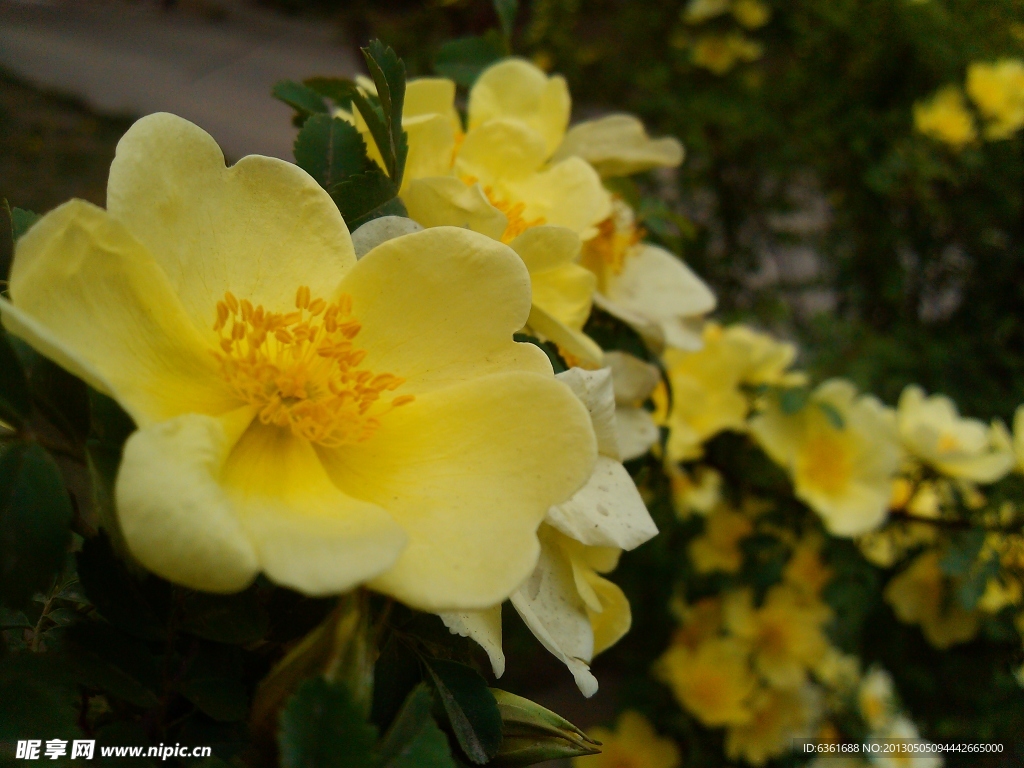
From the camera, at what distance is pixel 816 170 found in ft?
6.85

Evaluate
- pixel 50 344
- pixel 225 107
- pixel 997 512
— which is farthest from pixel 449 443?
pixel 225 107

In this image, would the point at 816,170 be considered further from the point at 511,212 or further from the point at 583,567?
the point at 583,567

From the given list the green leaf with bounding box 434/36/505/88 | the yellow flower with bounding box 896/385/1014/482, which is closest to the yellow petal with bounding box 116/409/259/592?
the green leaf with bounding box 434/36/505/88

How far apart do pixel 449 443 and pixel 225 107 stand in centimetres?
358

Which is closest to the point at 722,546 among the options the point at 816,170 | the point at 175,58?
the point at 816,170

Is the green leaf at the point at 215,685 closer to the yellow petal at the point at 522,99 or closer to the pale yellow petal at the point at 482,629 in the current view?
the pale yellow petal at the point at 482,629

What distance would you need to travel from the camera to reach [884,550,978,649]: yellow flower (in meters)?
1.18

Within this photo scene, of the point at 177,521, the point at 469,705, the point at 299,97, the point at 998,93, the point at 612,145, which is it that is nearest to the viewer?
the point at 177,521

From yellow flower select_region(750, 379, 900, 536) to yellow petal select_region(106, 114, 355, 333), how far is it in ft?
2.43

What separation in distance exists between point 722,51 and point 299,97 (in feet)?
6.13

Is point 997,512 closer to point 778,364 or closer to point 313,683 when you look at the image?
point 778,364

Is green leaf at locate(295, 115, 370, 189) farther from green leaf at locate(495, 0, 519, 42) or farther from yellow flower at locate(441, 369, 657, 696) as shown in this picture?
green leaf at locate(495, 0, 519, 42)

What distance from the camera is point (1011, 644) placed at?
1.15 m

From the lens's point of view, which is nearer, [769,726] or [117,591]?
[117,591]
